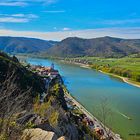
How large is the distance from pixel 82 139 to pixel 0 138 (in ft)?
17.7

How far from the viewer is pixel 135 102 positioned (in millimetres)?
26312

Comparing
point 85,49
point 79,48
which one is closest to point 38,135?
point 79,48

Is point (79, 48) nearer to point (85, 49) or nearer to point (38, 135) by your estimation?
point (85, 49)

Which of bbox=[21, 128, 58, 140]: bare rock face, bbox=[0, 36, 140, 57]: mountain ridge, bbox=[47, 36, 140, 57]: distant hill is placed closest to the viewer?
bbox=[21, 128, 58, 140]: bare rock face

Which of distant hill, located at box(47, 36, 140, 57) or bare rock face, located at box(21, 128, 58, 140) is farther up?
bare rock face, located at box(21, 128, 58, 140)

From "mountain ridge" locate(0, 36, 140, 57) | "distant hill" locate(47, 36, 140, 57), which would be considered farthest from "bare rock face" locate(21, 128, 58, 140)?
"distant hill" locate(47, 36, 140, 57)

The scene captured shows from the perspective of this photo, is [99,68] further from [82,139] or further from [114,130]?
[82,139]

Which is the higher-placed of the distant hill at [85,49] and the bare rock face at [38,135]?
the bare rock face at [38,135]

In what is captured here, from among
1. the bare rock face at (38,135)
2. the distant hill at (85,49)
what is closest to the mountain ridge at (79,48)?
the distant hill at (85,49)

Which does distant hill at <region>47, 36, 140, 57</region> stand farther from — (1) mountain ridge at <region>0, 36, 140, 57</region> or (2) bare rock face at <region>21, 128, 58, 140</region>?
(2) bare rock face at <region>21, 128, 58, 140</region>

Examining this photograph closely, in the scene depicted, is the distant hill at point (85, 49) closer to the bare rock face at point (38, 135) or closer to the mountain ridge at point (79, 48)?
the mountain ridge at point (79, 48)

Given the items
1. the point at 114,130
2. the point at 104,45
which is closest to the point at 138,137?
the point at 114,130

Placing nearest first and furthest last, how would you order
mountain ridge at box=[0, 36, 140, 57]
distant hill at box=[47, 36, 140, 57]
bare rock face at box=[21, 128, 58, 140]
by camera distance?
bare rock face at box=[21, 128, 58, 140]
mountain ridge at box=[0, 36, 140, 57]
distant hill at box=[47, 36, 140, 57]

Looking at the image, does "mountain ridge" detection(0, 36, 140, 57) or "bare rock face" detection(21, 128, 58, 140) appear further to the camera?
"mountain ridge" detection(0, 36, 140, 57)
